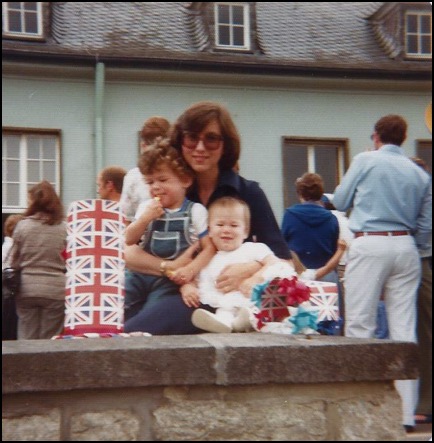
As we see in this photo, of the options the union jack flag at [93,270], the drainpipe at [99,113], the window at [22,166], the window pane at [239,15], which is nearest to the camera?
the union jack flag at [93,270]

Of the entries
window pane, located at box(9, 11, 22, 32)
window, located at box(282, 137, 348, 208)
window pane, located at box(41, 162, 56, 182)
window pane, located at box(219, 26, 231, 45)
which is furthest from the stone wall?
window pane, located at box(219, 26, 231, 45)

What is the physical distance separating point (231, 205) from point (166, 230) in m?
0.23

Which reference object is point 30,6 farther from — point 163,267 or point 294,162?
point 163,267

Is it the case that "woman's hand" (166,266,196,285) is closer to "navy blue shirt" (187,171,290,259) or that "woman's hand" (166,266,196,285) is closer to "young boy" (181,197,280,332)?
"young boy" (181,197,280,332)

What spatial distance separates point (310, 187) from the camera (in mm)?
4277

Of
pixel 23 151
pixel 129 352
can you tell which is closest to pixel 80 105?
pixel 23 151

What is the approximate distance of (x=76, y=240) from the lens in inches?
109

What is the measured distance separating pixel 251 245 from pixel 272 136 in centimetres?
253

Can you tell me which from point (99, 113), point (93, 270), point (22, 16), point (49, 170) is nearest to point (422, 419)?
point (93, 270)

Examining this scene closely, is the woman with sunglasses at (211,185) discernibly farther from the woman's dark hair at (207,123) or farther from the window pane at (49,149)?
the window pane at (49,149)

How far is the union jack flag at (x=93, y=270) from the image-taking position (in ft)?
8.98

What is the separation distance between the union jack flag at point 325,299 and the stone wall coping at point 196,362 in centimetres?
37

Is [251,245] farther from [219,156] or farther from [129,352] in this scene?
[129,352]

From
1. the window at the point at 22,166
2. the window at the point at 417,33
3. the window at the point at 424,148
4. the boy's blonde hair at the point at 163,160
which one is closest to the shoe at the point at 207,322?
the boy's blonde hair at the point at 163,160
